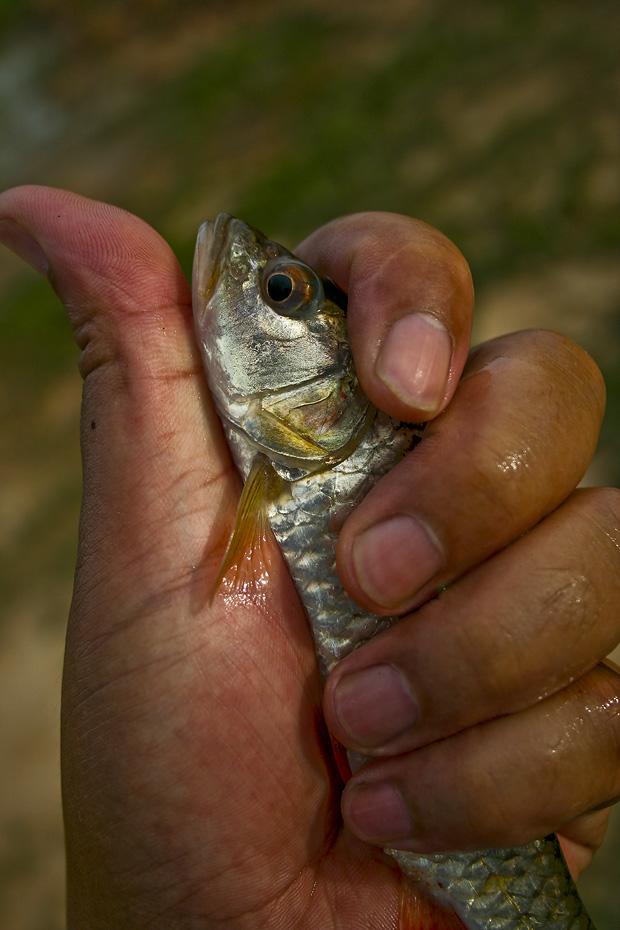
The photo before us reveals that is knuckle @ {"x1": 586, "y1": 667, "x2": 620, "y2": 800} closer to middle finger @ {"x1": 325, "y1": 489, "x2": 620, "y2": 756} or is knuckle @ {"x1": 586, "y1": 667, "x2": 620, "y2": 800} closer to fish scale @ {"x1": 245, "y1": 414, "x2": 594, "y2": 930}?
middle finger @ {"x1": 325, "y1": 489, "x2": 620, "y2": 756}

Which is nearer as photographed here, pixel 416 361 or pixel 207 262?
pixel 416 361

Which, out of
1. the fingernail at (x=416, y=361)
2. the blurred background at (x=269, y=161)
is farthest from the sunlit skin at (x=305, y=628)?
the blurred background at (x=269, y=161)

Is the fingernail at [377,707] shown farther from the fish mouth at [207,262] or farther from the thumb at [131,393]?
the fish mouth at [207,262]

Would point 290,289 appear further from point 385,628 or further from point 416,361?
point 385,628

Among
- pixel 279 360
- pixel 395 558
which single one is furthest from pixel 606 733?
pixel 279 360

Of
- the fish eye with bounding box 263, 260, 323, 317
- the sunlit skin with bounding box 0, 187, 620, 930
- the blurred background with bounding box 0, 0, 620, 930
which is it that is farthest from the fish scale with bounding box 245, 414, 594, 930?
the blurred background with bounding box 0, 0, 620, 930

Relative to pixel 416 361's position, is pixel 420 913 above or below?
below
